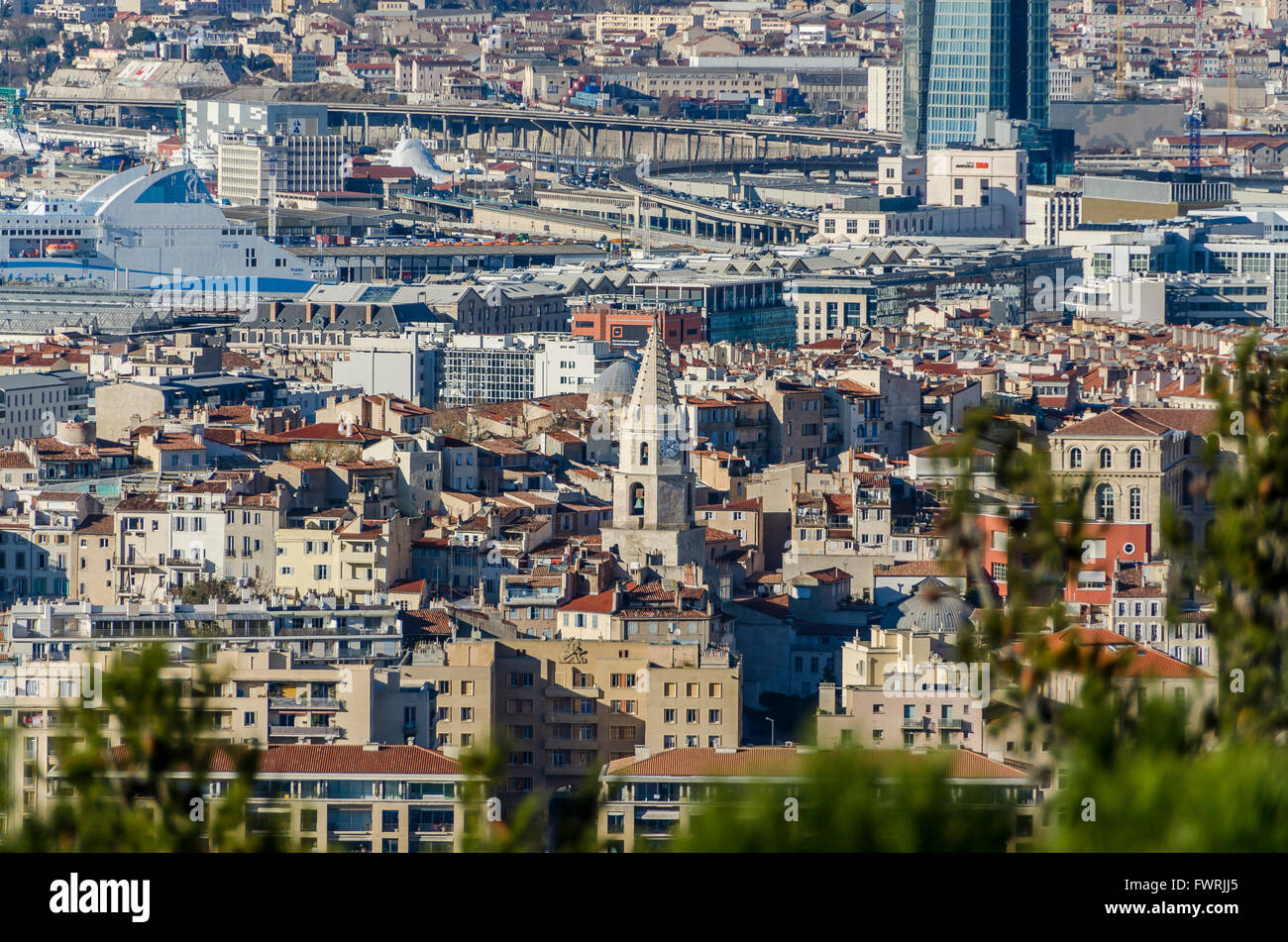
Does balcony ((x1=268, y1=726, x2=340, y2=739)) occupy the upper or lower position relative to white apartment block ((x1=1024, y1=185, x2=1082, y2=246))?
lower

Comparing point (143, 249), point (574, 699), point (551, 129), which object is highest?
point (551, 129)

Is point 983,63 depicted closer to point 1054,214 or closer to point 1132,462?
point 1054,214

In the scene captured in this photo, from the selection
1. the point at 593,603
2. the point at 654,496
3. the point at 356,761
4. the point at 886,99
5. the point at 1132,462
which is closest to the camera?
the point at 356,761

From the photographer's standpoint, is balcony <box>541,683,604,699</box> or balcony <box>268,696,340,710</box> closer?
balcony <box>268,696,340,710</box>

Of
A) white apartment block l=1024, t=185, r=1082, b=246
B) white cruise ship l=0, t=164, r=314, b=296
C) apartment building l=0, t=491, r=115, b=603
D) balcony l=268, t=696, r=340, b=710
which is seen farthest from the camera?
white apartment block l=1024, t=185, r=1082, b=246

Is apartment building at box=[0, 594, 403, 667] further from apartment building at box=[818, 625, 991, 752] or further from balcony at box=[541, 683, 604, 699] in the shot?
apartment building at box=[818, 625, 991, 752]

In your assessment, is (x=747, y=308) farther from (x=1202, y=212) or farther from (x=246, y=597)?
(x=246, y=597)

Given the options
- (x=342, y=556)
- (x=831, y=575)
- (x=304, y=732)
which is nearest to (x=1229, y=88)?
(x=831, y=575)

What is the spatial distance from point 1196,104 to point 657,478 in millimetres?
63971

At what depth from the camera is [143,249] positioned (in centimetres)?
5762

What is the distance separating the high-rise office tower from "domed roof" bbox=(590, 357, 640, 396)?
3383 centimetres

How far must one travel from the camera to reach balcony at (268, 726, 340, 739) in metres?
18.2

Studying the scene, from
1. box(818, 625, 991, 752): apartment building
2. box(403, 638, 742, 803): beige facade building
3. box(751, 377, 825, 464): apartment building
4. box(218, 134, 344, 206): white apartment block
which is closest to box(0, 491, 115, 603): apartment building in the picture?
box(403, 638, 742, 803): beige facade building
